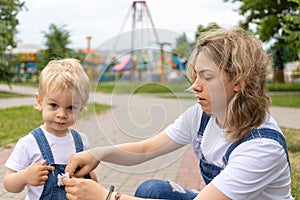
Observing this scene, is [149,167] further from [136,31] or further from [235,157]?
[136,31]

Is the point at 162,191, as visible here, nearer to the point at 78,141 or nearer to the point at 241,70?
the point at 78,141

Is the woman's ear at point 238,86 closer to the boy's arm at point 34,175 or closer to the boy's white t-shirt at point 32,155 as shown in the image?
the boy's white t-shirt at point 32,155

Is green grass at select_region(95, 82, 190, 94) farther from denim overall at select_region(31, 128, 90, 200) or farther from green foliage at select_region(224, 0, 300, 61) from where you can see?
green foliage at select_region(224, 0, 300, 61)

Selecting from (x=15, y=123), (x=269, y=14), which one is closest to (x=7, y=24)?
(x=15, y=123)

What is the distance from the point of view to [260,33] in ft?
65.5

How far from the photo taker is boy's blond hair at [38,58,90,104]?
179 cm

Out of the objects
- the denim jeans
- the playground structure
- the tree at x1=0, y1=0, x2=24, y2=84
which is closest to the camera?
the playground structure

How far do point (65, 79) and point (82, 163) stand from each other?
37 cm

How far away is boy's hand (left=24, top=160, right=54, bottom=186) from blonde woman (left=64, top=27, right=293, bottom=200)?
0.12 m

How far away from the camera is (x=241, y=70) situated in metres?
1.67

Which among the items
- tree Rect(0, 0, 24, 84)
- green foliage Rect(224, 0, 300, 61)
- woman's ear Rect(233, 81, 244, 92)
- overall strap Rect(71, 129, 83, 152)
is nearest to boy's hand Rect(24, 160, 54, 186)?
overall strap Rect(71, 129, 83, 152)

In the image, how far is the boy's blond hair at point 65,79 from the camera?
5.88 ft

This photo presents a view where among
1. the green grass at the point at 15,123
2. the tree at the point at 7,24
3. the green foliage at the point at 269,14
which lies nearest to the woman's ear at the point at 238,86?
the green grass at the point at 15,123

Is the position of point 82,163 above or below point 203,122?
below
